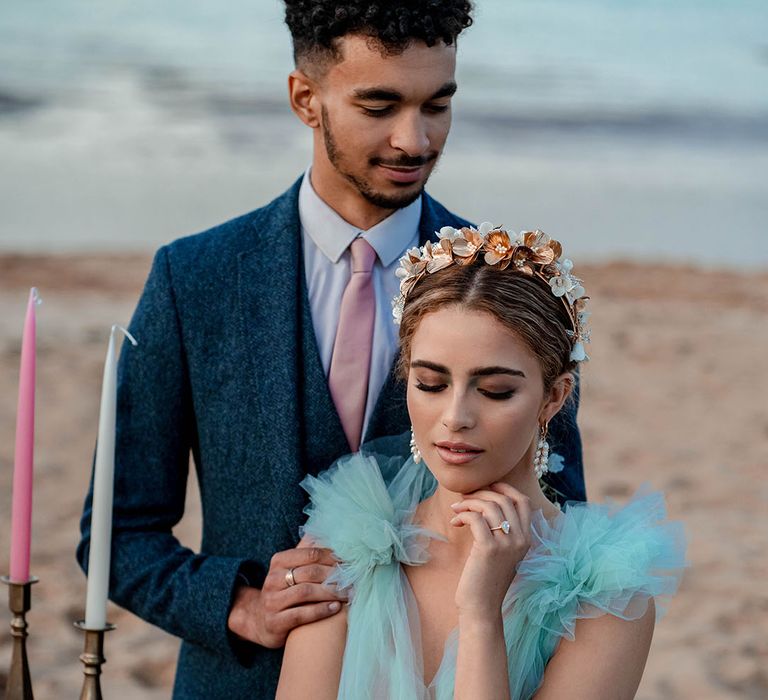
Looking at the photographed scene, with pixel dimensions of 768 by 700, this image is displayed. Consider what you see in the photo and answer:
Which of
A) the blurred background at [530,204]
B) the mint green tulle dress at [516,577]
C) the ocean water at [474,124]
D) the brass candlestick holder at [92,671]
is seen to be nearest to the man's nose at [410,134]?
the mint green tulle dress at [516,577]

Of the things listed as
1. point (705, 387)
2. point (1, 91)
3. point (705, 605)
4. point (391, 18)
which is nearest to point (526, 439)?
point (391, 18)

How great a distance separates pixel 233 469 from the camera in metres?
2.98

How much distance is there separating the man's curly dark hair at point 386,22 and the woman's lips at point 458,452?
0.86m

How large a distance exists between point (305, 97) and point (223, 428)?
0.76 metres

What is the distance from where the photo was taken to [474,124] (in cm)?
1742

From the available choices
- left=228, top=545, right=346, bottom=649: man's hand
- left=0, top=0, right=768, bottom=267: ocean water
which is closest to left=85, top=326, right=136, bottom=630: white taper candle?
left=228, top=545, right=346, bottom=649: man's hand

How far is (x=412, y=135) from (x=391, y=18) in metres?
0.24

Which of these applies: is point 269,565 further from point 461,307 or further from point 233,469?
point 461,307

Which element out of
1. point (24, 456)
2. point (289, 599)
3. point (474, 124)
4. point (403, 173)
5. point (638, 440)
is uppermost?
point (474, 124)

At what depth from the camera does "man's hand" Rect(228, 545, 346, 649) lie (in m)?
2.55

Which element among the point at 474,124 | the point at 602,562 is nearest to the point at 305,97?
the point at 602,562

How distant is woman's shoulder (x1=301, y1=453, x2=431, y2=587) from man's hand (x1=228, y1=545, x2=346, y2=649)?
34 mm

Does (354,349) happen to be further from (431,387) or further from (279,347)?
(431,387)

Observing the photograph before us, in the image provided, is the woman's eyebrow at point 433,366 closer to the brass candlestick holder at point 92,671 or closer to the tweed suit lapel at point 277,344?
the tweed suit lapel at point 277,344
